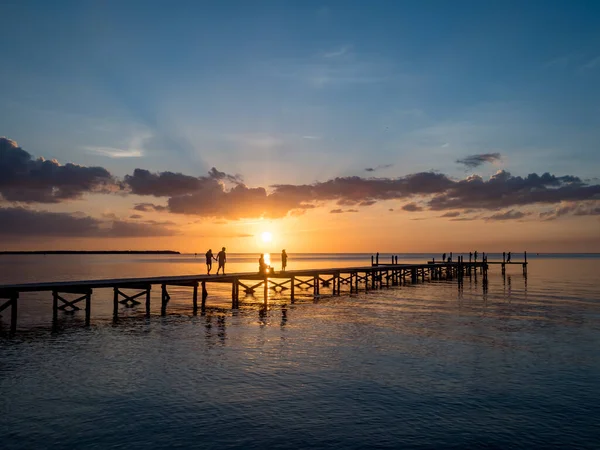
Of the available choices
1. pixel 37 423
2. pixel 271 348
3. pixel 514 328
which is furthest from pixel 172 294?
pixel 37 423

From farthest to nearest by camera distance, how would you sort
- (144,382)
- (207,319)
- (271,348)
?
(207,319)
(271,348)
(144,382)

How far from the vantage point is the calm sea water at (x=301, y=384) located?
1138cm

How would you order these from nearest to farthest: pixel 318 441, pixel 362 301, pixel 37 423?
pixel 318 441
pixel 37 423
pixel 362 301

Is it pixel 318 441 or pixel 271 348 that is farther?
pixel 271 348

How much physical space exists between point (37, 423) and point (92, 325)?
16.5 metres

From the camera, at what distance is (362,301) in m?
41.9

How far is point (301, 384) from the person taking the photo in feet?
50.4

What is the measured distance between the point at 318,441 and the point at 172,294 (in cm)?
4006

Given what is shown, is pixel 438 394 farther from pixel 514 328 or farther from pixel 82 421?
pixel 514 328

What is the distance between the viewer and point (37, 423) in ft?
39.0

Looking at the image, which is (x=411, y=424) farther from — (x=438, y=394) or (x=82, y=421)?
(x=82, y=421)

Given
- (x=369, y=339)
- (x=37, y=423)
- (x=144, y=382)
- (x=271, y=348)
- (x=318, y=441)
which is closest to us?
(x=318, y=441)

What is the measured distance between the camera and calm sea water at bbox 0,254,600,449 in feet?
37.3

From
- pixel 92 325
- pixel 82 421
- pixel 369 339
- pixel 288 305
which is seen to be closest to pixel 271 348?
pixel 369 339
